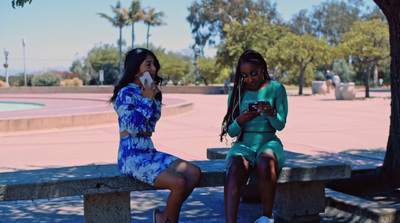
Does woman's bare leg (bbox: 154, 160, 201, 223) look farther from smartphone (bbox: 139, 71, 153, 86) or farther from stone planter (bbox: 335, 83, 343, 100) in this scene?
stone planter (bbox: 335, 83, 343, 100)

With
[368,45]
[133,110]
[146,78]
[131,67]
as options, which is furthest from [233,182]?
[368,45]

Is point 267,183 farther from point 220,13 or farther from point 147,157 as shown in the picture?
point 220,13

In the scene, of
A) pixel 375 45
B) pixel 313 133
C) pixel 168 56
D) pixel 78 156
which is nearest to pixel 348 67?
pixel 168 56

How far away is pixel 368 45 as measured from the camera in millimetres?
25875

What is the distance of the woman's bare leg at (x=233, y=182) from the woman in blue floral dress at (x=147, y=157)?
0.24 meters

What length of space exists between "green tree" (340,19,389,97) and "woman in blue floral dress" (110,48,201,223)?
2314 cm

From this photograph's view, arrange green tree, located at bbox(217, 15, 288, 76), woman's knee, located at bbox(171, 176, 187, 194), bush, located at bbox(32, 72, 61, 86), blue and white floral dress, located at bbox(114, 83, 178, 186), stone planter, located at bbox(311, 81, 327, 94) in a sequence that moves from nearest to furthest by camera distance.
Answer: woman's knee, located at bbox(171, 176, 187, 194) → blue and white floral dress, located at bbox(114, 83, 178, 186) → stone planter, located at bbox(311, 81, 327, 94) → green tree, located at bbox(217, 15, 288, 76) → bush, located at bbox(32, 72, 61, 86)

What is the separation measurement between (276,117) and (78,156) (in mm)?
5160

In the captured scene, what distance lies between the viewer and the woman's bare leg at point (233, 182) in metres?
3.61

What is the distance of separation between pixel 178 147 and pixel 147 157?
5.58 meters

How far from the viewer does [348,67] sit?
54812 mm

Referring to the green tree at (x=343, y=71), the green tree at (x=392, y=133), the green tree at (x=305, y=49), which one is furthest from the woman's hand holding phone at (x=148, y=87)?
the green tree at (x=343, y=71)

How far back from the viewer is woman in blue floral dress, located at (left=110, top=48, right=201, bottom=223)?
3604 mm

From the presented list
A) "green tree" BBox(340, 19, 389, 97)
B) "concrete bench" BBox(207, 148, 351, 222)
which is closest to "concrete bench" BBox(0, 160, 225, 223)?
"concrete bench" BBox(207, 148, 351, 222)
